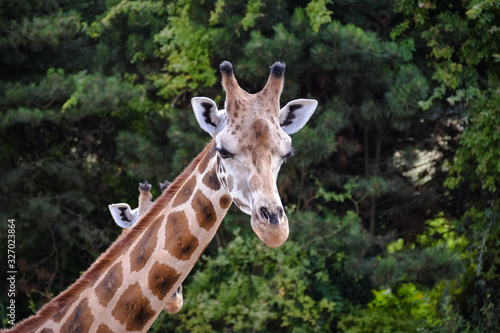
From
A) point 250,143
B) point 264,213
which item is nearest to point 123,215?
point 250,143

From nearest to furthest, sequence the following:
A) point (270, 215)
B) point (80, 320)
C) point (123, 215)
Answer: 1. point (270, 215)
2. point (80, 320)
3. point (123, 215)

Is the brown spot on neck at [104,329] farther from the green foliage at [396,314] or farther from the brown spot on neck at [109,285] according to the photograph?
the green foliage at [396,314]

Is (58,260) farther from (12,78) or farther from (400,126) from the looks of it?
(400,126)

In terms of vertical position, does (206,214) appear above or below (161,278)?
above

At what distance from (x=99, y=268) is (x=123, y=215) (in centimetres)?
113

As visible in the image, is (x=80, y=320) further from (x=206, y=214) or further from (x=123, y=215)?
(x=123, y=215)

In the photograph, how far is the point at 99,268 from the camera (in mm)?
3113

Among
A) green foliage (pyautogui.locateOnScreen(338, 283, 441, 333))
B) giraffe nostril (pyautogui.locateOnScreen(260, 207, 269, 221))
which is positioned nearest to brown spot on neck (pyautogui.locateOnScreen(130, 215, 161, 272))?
giraffe nostril (pyautogui.locateOnScreen(260, 207, 269, 221))

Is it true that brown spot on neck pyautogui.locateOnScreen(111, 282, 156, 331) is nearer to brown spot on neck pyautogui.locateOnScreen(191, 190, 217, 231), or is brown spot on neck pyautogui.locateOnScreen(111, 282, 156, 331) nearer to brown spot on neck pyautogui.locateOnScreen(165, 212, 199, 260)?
brown spot on neck pyautogui.locateOnScreen(165, 212, 199, 260)

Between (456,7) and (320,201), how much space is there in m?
2.68

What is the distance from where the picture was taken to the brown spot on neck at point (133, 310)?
289 cm

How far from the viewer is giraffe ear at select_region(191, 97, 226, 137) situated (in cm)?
280

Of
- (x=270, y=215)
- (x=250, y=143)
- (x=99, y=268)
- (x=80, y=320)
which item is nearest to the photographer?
(x=270, y=215)

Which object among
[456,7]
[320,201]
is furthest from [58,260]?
[456,7]
